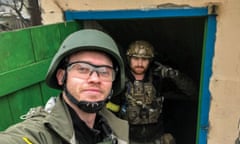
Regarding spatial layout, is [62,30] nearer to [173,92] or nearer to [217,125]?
[217,125]

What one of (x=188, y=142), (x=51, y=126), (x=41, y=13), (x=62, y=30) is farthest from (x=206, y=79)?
(x=188, y=142)

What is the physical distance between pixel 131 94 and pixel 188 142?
180 centimetres

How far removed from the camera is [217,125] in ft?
7.64

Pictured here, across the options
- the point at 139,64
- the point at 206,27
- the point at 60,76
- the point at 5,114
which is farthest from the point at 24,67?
the point at 206,27

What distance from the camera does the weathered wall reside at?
6.79ft

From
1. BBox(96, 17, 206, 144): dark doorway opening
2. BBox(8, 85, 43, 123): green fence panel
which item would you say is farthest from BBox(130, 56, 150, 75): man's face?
BBox(8, 85, 43, 123): green fence panel

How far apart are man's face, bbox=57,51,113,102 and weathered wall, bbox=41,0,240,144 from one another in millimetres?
1135

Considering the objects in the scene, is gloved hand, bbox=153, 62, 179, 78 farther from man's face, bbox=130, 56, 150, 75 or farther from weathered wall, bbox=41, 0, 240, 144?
weathered wall, bbox=41, 0, 240, 144

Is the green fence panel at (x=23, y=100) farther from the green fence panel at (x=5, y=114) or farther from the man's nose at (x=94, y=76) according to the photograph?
the man's nose at (x=94, y=76)

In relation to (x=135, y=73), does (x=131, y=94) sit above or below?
below

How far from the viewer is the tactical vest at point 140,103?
2.73m

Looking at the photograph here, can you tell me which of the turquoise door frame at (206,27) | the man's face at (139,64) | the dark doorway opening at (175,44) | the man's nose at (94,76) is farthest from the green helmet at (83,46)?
the dark doorway opening at (175,44)

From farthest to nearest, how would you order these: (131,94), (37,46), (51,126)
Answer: (131,94) < (37,46) < (51,126)

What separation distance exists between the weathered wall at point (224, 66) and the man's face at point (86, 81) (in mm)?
1135
